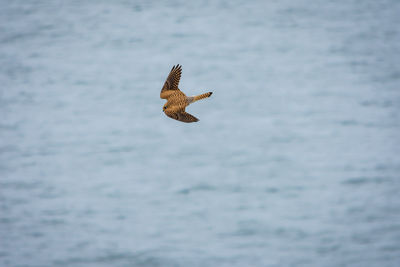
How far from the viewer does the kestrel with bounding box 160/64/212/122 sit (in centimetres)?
1227

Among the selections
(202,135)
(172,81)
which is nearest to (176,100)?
(172,81)

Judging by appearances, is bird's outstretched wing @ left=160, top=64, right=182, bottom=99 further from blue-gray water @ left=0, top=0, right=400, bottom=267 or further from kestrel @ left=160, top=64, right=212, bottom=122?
blue-gray water @ left=0, top=0, right=400, bottom=267

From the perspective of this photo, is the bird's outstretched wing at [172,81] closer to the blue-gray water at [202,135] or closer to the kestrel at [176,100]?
the kestrel at [176,100]

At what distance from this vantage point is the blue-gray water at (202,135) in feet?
126

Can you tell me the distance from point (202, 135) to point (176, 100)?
35.4 metres

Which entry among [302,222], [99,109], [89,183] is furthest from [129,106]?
[302,222]

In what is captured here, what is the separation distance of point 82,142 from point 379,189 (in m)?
21.8

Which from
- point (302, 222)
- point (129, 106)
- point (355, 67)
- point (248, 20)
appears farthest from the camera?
point (248, 20)

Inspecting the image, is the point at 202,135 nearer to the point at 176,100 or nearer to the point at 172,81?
the point at 172,81

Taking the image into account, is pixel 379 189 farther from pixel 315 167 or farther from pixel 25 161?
pixel 25 161

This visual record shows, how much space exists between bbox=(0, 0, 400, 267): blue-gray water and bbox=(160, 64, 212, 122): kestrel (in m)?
22.9

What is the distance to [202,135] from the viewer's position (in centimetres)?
4816

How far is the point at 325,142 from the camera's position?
47.3m

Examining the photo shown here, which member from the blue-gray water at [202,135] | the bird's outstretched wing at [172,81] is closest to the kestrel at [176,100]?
the bird's outstretched wing at [172,81]
